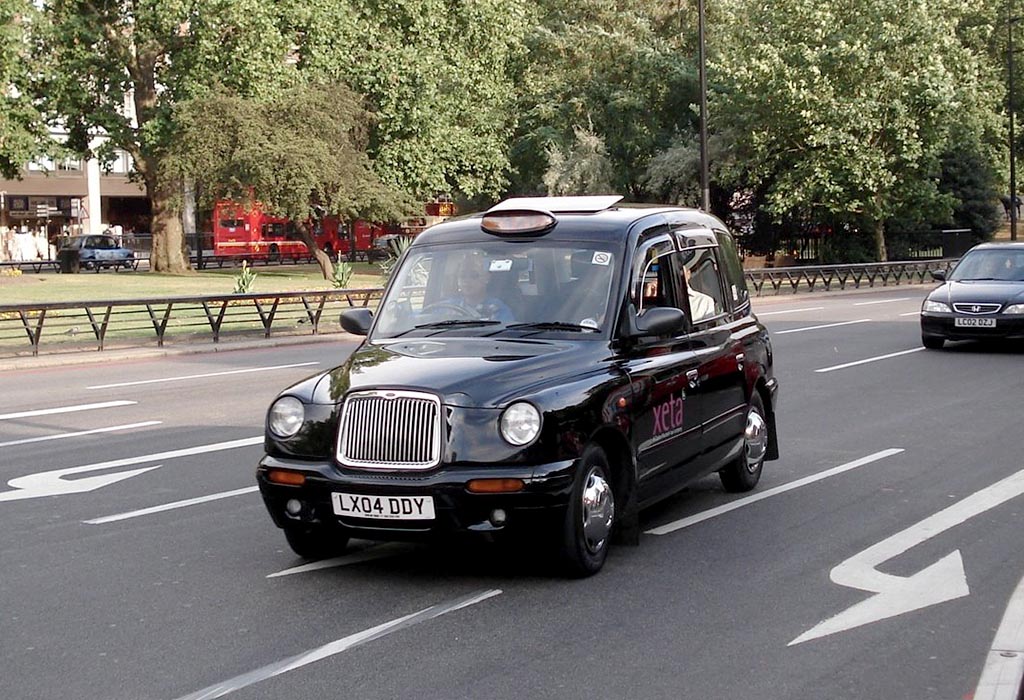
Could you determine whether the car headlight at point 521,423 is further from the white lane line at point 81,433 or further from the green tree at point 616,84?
the green tree at point 616,84

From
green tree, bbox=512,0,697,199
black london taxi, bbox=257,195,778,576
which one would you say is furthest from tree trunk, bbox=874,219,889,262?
black london taxi, bbox=257,195,778,576

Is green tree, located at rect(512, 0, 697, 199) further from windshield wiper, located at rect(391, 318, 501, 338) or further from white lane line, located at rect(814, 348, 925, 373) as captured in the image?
windshield wiper, located at rect(391, 318, 501, 338)

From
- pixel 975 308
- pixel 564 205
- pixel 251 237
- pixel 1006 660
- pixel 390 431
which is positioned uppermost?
pixel 251 237

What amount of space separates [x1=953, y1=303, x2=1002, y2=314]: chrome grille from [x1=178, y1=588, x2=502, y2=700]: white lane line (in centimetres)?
1387

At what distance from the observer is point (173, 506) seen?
880cm

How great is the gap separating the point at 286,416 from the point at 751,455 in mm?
3664

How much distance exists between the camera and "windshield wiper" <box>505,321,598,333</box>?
7.32m

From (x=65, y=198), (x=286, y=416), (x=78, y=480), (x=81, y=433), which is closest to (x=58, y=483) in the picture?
(x=78, y=480)

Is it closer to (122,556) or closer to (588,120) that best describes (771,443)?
(122,556)

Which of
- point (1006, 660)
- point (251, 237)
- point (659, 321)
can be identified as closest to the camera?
point (1006, 660)

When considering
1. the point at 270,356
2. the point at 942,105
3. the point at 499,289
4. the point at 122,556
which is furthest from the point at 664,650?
the point at 942,105

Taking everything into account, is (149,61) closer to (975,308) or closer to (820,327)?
(820,327)

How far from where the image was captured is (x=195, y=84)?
49094mm

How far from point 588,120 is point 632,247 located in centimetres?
4960
